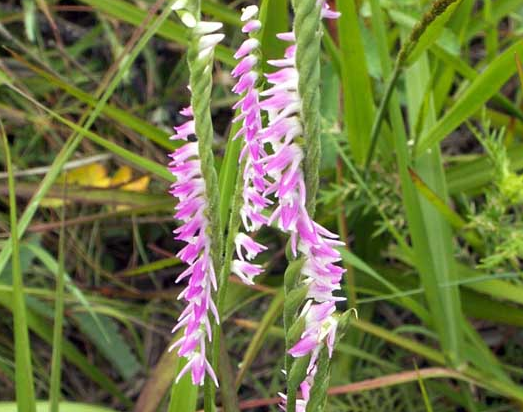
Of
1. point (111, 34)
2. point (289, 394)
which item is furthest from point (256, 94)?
point (111, 34)

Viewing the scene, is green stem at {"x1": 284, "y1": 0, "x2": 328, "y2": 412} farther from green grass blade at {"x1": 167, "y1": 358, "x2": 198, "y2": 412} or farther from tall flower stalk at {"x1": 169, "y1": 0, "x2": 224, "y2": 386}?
green grass blade at {"x1": 167, "y1": 358, "x2": 198, "y2": 412}

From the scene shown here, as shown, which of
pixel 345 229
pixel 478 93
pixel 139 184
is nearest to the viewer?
pixel 478 93

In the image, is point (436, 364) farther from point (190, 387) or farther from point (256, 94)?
point (256, 94)

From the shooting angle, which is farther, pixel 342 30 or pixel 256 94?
pixel 342 30

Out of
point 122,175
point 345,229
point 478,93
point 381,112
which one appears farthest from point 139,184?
point 478,93

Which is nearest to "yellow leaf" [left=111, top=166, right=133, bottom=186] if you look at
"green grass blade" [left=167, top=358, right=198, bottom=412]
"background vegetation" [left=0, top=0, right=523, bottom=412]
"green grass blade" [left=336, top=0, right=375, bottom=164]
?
"background vegetation" [left=0, top=0, right=523, bottom=412]

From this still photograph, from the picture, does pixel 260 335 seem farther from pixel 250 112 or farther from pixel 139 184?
pixel 250 112
